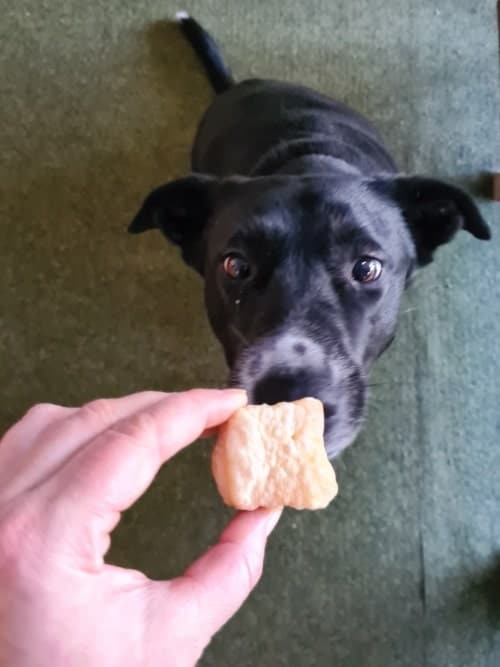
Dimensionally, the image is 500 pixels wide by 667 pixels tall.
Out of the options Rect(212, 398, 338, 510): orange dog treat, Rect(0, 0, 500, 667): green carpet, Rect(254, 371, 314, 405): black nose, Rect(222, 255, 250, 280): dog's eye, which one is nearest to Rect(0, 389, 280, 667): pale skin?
Rect(212, 398, 338, 510): orange dog treat

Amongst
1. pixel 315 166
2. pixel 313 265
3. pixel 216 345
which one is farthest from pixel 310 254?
pixel 216 345

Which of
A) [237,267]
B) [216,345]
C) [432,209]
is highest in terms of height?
[237,267]

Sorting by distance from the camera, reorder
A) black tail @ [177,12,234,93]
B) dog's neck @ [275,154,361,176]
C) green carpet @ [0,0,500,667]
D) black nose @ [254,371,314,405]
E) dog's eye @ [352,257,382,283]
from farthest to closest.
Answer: black tail @ [177,12,234,93], green carpet @ [0,0,500,667], dog's neck @ [275,154,361,176], dog's eye @ [352,257,382,283], black nose @ [254,371,314,405]

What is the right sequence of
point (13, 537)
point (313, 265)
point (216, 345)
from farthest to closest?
point (216, 345), point (313, 265), point (13, 537)

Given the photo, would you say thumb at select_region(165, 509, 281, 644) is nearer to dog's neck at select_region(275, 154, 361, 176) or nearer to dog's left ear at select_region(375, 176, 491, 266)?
dog's left ear at select_region(375, 176, 491, 266)

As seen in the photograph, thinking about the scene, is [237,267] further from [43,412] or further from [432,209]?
[43,412]

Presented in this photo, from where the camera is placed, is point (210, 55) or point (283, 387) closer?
point (283, 387)

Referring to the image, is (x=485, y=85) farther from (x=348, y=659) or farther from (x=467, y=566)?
(x=348, y=659)
